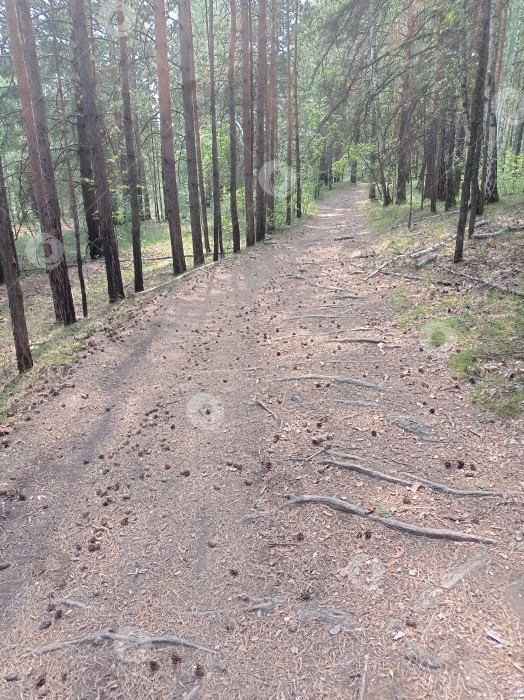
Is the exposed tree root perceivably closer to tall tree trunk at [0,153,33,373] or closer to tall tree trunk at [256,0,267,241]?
tall tree trunk at [0,153,33,373]

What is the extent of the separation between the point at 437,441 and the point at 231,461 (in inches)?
86.6

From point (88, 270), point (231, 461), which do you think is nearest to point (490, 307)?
point (231, 461)

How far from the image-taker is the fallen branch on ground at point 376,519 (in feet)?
11.2

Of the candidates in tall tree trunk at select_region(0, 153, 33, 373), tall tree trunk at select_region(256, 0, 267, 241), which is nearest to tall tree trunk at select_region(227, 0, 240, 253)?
tall tree trunk at select_region(256, 0, 267, 241)

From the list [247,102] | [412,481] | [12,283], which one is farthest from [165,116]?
[412,481]

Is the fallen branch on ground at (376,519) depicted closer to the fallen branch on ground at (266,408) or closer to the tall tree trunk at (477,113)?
the fallen branch on ground at (266,408)

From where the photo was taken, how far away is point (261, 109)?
55.6 feet

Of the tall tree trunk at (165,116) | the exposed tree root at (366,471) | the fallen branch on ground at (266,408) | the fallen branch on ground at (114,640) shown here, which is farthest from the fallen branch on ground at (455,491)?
the tall tree trunk at (165,116)

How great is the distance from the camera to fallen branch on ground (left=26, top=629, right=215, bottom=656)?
9.66ft

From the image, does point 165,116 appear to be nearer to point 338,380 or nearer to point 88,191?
point 88,191

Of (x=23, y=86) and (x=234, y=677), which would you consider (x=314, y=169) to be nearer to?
(x=23, y=86)

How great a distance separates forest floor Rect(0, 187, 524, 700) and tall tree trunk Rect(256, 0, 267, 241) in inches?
502

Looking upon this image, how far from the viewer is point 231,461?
4.81 metres

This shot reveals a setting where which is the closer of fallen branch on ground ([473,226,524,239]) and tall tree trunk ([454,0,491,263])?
tall tree trunk ([454,0,491,263])
